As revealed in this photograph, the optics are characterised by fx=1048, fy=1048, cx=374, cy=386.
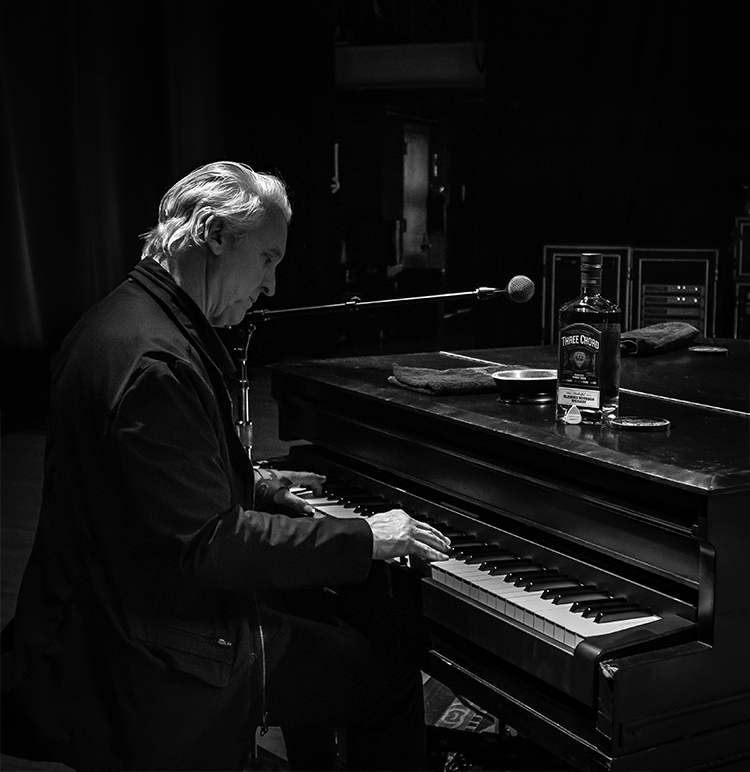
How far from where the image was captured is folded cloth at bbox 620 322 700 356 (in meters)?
2.68

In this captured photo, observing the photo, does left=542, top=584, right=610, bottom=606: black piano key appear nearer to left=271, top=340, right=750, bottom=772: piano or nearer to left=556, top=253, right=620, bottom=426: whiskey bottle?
left=271, top=340, right=750, bottom=772: piano

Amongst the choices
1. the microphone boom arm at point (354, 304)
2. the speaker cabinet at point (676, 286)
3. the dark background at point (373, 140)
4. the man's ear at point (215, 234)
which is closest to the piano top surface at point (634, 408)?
the microphone boom arm at point (354, 304)

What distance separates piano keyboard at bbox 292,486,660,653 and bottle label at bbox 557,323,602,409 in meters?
0.28

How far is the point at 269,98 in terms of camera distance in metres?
A: 7.80

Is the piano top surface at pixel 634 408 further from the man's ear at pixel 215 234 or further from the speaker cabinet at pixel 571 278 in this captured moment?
the speaker cabinet at pixel 571 278

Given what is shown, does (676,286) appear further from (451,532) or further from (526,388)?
(451,532)

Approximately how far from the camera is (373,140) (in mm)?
8766

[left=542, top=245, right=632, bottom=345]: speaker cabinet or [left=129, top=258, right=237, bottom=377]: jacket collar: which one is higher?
[left=129, top=258, right=237, bottom=377]: jacket collar

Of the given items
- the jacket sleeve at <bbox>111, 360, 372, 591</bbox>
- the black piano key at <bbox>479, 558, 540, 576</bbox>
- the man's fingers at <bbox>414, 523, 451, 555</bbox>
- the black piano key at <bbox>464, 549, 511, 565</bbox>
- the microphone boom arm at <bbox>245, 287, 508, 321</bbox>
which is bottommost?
the black piano key at <bbox>464, 549, 511, 565</bbox>

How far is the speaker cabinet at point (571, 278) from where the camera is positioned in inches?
281

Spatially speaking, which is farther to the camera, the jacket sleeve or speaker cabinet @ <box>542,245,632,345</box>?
speaker cabinet @ <box>542,245,632,345</box>

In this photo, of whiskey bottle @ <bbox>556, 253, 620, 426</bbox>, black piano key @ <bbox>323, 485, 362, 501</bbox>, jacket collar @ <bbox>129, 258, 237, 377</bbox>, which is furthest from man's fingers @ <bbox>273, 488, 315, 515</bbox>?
whiskey bottle @ <bbox>556, 253, 620, 426</bbox>

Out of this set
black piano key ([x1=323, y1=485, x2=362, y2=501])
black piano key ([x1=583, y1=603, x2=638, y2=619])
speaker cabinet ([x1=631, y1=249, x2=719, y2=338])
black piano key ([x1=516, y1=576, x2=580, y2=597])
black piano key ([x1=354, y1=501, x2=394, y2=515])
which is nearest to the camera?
black piano key ([x1=583, y1=603, x2=638, y2=619])

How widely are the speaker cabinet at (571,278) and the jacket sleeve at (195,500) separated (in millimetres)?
5720
